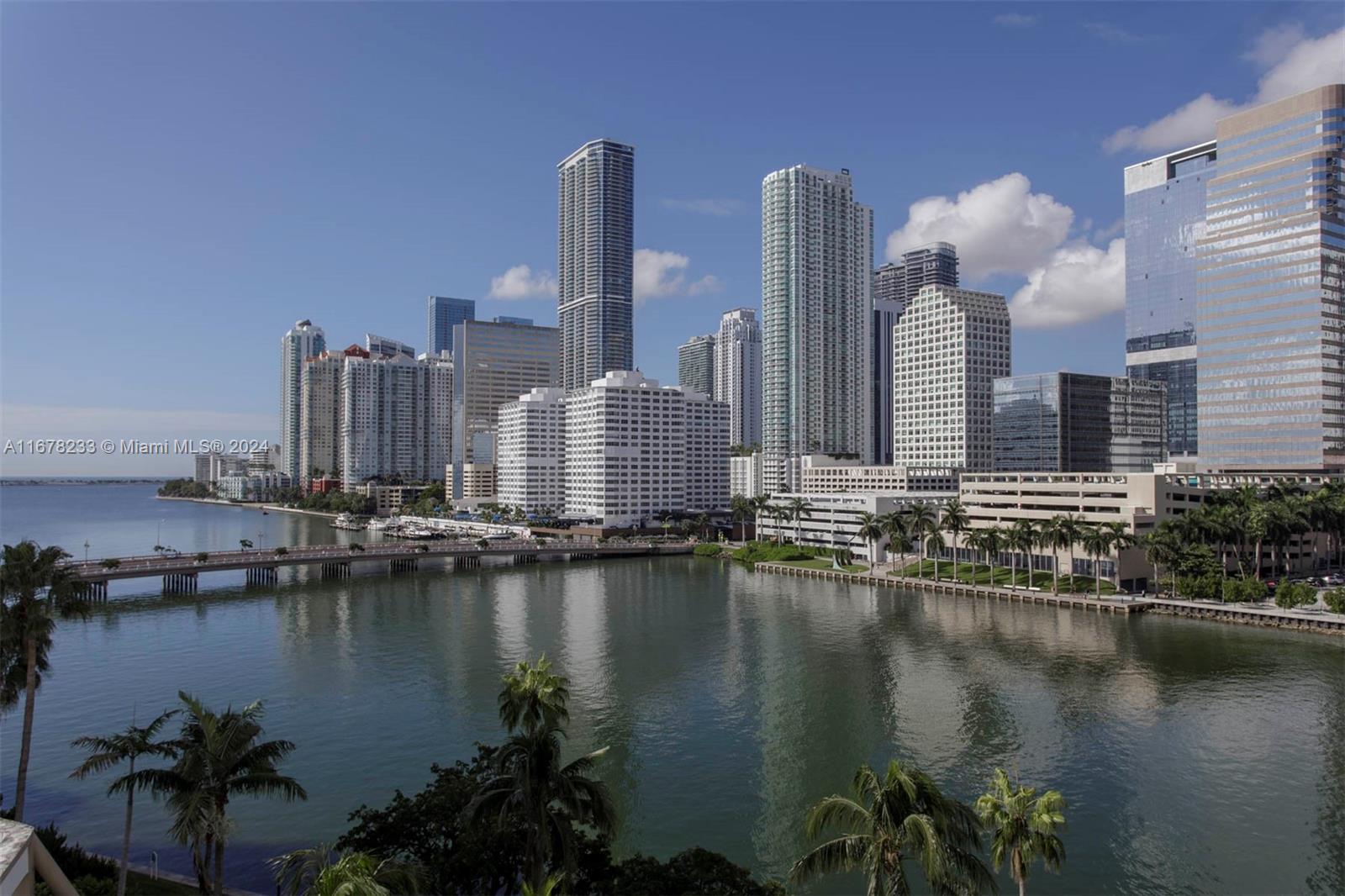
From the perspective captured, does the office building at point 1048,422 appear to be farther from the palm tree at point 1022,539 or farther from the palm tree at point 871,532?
the palm tree at point 1022,539

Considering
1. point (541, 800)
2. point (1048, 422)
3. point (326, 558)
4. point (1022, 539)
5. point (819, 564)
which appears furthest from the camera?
point (1048, 422)

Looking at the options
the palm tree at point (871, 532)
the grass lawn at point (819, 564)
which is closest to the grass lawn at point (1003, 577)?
the grass lawn at point (819, 564)

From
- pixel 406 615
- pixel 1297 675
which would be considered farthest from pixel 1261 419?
pixel 406 615

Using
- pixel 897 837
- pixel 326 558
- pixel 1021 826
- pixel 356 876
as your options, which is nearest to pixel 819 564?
pixel 326 558

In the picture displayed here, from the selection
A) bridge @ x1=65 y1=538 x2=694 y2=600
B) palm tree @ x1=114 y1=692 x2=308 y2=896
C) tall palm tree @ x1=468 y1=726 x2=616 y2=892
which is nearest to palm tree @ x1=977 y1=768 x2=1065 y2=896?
tall palm tree @ x1=468 y1=726 x2=616 y2=892

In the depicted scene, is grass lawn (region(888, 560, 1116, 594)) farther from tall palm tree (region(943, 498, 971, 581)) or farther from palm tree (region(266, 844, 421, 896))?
palm tree (region(266, 844, 421, 896))

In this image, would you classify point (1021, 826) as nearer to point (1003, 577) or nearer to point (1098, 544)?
point (1098, 544)
